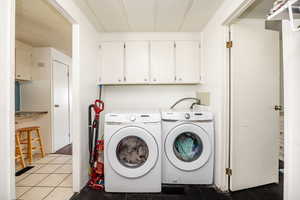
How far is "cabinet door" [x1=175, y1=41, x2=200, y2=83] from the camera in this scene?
2408 millimetres

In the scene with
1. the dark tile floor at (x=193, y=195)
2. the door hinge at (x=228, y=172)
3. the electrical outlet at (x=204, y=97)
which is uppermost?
the electrical outlet at (x=204, y=97)

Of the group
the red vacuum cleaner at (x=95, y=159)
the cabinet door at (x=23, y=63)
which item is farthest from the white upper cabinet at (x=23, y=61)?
the red vacuum cleaner at (x=95, y=159)

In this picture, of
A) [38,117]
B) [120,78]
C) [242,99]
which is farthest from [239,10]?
[38,117]

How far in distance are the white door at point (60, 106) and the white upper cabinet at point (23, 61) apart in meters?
0.43

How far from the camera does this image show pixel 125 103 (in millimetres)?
2635

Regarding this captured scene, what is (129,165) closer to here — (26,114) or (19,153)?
(19,153)

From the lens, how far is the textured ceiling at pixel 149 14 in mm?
1684

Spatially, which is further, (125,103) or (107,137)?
(125,103)

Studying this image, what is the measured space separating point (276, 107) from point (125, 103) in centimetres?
213

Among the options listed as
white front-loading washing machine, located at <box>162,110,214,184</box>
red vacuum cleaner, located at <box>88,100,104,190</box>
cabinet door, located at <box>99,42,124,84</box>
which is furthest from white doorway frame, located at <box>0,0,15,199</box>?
cabinet door, located at <box>99,42,124,84</box>

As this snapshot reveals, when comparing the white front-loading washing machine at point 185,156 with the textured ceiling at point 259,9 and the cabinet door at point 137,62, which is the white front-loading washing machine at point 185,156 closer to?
the cabinet door at point 137,62

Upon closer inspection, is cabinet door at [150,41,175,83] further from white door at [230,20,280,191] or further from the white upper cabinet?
the white upper cabinet

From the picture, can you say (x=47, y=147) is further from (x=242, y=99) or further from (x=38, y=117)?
(x=242, y=99)

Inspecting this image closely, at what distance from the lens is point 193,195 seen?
1.73m
